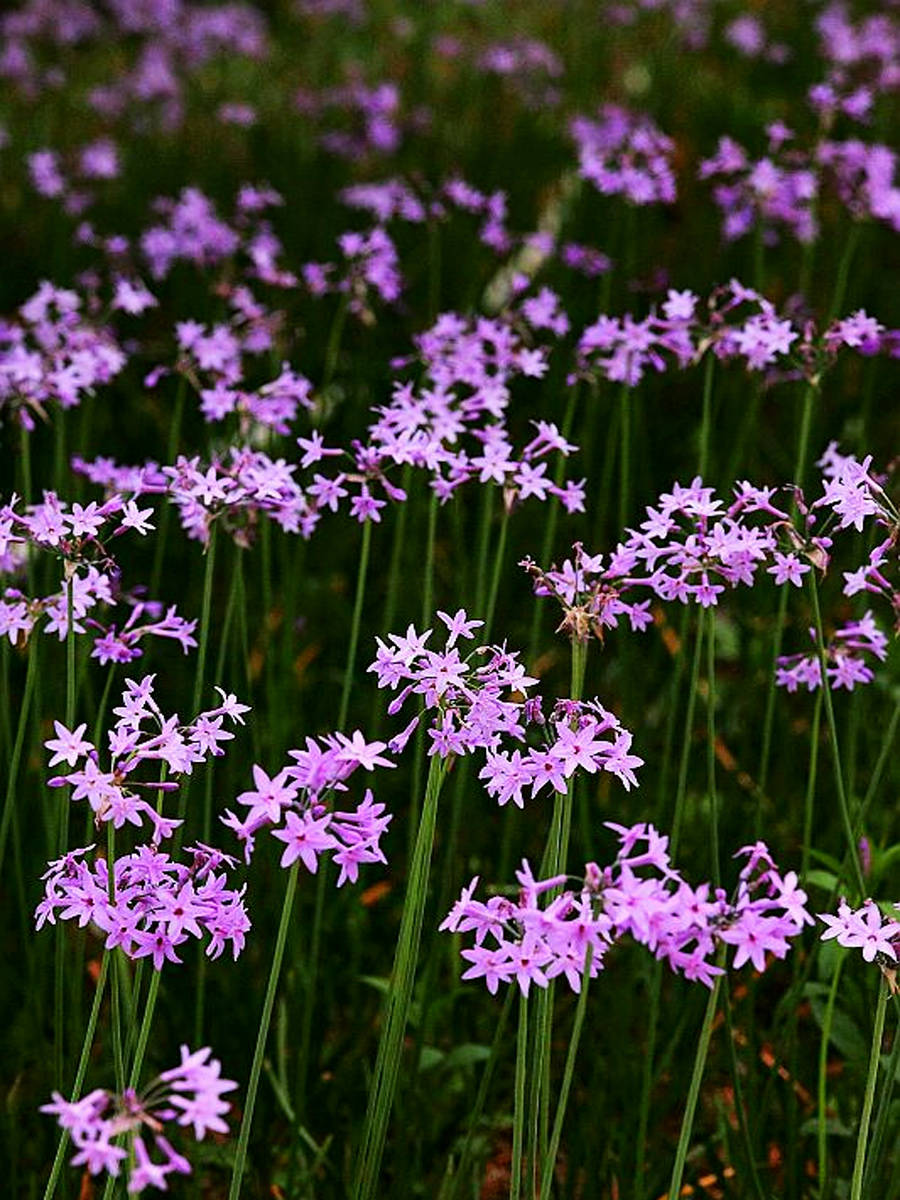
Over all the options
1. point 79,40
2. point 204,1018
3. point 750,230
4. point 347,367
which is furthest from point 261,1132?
point 79,40

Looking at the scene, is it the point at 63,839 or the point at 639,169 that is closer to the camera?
the point at 63,839

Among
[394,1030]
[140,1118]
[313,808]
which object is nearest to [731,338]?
[394,1030]

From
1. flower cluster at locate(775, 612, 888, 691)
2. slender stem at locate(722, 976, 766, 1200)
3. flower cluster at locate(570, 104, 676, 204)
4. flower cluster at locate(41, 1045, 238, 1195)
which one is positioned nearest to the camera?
flower cluster at locate(41, 1045, 238, 1195)

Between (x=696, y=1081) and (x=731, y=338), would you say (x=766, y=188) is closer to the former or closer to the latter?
(x=731, y=338)

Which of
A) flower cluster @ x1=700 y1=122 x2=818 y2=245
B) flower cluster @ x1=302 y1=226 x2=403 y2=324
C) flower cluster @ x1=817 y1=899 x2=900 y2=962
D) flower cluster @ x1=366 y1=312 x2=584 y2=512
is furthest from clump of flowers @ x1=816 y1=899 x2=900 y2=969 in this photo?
flower cluster @ x1=700 y1=122 x2=818 y2=245

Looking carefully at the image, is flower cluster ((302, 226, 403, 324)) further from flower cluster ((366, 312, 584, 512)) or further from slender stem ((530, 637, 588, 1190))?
slender stem ((530, 637, 588, 1190))

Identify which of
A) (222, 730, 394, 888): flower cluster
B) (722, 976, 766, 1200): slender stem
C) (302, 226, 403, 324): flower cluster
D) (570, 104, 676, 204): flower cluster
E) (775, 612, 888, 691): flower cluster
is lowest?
(722, 976, 766, 1200): slender stem

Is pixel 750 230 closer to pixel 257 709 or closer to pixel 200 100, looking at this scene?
pixel 257 709

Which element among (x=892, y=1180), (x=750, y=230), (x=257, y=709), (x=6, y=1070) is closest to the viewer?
(x=892, y=1180)
